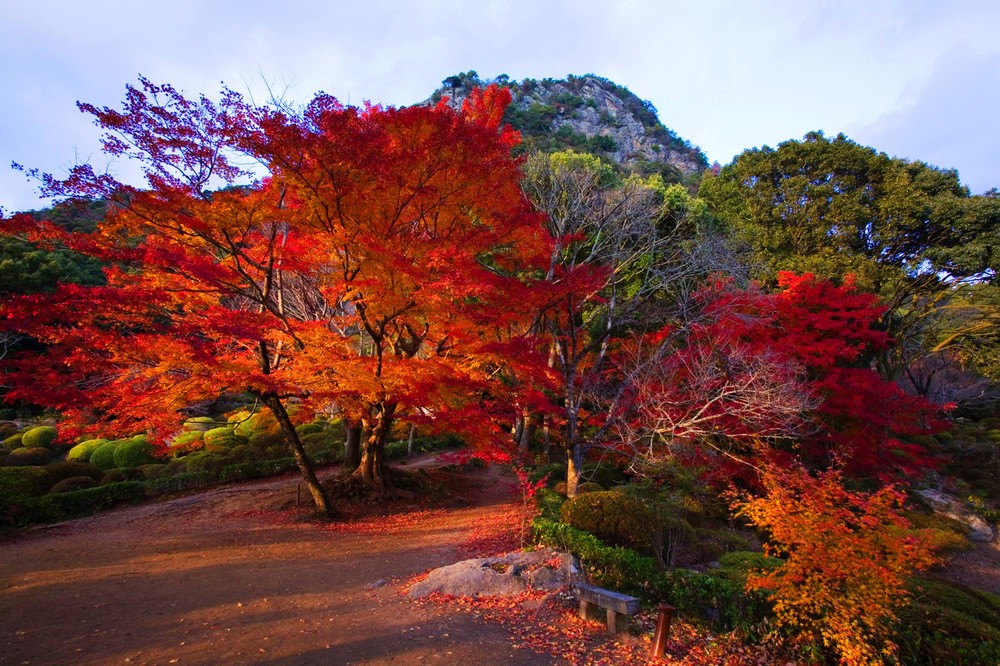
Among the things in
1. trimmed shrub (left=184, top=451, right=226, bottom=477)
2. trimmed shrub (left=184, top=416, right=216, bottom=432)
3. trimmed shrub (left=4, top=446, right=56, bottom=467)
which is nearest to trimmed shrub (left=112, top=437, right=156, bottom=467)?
trimmed shrub (left=184, top=451, right=226, bottom=477)

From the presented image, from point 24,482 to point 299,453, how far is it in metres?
7.07

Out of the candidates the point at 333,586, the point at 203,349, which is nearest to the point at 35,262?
the point at 203,349

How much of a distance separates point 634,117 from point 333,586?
90654 mm

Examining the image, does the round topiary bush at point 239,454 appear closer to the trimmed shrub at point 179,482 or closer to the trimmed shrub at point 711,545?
the trimmed shrub at point 179,482

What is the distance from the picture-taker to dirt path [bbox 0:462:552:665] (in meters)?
4.95

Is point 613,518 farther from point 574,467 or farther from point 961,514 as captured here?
point 961,514

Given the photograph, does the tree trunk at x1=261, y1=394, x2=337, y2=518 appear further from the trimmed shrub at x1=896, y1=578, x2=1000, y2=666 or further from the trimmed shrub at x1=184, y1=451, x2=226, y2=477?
the trimmed shrub at x1=896, y1=578, x2=1000, y2=666

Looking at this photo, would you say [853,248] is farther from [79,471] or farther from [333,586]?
[79,471]

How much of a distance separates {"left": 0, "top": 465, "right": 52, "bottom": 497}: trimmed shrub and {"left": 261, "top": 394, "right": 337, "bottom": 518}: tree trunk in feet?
20.3

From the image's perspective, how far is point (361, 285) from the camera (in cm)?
861

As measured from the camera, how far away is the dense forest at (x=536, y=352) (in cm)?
612

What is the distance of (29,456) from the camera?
17828 millimetres

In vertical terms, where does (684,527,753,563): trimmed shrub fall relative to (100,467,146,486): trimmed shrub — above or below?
below

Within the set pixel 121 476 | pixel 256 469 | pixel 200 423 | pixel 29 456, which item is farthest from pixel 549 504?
pixel 29 456
